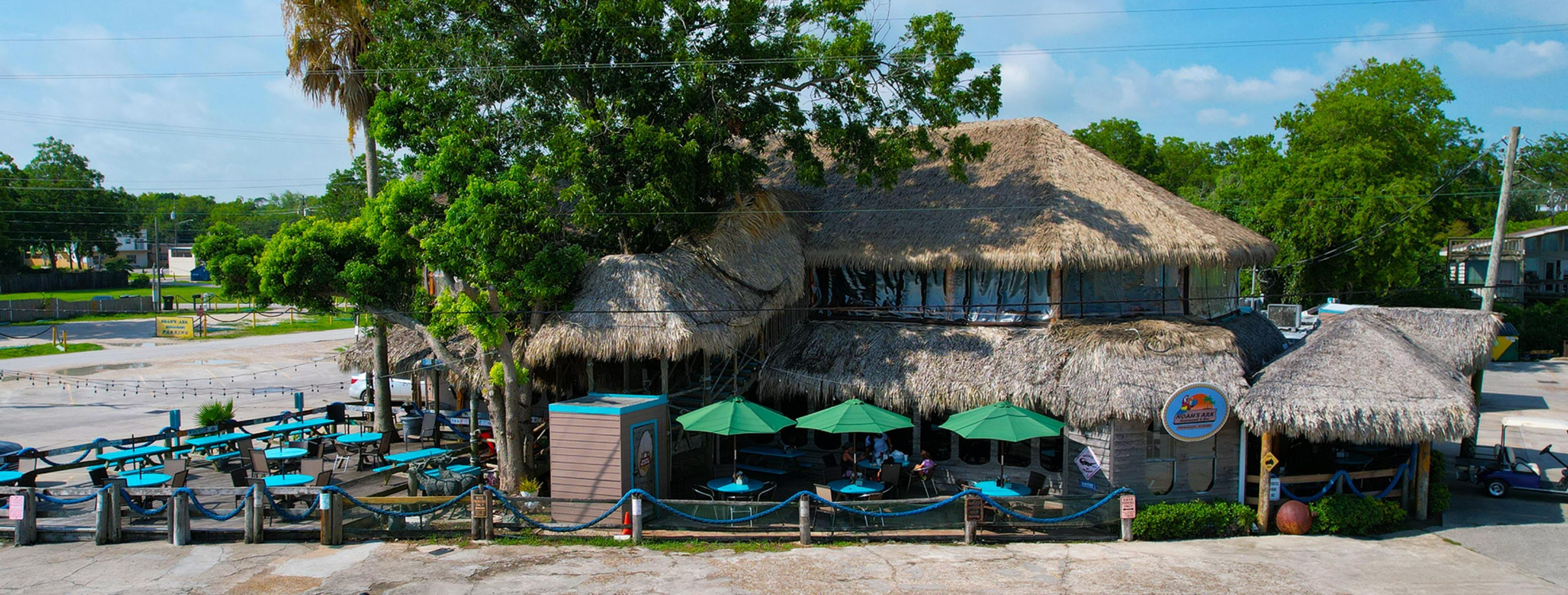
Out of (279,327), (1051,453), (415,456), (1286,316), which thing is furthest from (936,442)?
(279,327)

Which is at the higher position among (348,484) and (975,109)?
(975,109)

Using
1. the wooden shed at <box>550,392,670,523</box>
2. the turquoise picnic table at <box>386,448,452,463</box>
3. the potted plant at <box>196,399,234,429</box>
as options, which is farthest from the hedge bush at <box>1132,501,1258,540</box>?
the potted plant at <box>196,399,234,429</box>

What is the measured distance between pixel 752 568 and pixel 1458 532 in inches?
492

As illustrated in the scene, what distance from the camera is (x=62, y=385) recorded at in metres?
32.1

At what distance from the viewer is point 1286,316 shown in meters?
32.4

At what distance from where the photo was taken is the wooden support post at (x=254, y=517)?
1503 centimetres

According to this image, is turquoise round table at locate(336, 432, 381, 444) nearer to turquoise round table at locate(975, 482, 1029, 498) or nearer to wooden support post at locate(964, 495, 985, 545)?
wooden support post at locate(964, 495, 985, 545)

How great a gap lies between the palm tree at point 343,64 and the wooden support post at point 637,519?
8990 millimetres

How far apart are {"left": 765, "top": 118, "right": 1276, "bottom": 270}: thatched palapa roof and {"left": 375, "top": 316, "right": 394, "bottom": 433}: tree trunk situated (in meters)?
10.3

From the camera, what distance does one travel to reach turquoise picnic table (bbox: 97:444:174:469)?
17922mm

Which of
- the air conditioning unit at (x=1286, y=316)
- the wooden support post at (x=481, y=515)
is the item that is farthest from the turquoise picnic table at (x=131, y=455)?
the air conditioning unit at (x=1286, y=316)

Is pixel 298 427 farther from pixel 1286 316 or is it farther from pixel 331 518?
pixel 1286 316

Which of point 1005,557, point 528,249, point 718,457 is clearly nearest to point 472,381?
point 528,249

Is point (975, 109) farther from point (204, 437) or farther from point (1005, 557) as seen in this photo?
point (204, 437)
